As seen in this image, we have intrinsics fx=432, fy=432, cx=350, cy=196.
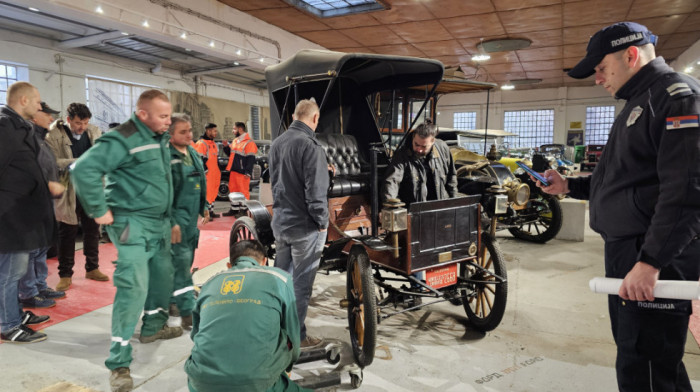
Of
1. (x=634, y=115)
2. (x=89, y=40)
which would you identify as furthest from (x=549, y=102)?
(x=634, y=115)

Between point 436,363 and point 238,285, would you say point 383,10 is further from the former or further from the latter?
point 238,285

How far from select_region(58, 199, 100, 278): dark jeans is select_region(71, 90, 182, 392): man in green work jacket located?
217 centimetres

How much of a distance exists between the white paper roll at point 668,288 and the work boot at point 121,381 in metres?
2.54

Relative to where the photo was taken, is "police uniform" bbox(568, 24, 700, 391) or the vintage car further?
the vintage car

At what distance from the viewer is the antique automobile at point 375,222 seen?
303 centimetres

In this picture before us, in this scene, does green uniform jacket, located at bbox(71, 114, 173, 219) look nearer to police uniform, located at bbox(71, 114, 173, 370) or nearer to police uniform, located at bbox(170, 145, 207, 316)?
police uniform, located at bbox(71, 114, 173, 370)

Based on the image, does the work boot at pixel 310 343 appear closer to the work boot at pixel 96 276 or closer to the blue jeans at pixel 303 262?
the blue jeans at pixel 303 262

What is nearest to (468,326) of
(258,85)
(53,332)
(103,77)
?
(53,332)

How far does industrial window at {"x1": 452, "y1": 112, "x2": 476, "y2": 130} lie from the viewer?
2392cm

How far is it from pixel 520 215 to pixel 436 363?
158 inches

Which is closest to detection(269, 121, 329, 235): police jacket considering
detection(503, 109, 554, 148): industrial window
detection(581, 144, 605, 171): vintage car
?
detection(581, 144, 605, 171): vintage car

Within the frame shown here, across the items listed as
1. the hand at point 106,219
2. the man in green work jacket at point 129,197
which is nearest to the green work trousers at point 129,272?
the man in green work jacket at point 129,197

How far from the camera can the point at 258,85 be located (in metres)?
18.0

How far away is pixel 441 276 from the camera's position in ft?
10.5
